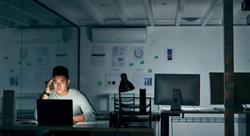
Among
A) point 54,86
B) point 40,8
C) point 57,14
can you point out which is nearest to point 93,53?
point 57,14

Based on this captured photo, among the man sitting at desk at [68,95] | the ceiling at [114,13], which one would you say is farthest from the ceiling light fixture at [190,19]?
the man sitting at desk at [68,95]

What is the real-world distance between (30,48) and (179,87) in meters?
2.45

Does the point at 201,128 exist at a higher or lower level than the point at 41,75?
lower

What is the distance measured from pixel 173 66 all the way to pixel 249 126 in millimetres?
2843

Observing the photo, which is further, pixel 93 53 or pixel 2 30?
pixel 93 53

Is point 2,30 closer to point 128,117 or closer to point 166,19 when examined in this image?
point 128,117

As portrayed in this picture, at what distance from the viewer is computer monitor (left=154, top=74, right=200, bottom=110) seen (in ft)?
19.3

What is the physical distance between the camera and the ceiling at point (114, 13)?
19.3ft

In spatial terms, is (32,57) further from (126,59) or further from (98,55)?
(126,59)

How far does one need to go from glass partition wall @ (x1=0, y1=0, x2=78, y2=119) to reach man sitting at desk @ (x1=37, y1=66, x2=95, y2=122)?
602 millimetres

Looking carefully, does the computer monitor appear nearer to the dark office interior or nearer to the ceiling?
the dark office interior

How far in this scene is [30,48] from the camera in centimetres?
660

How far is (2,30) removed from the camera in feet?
16.9

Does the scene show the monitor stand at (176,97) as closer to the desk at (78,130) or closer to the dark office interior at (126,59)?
the dark office interior at (126,59)
